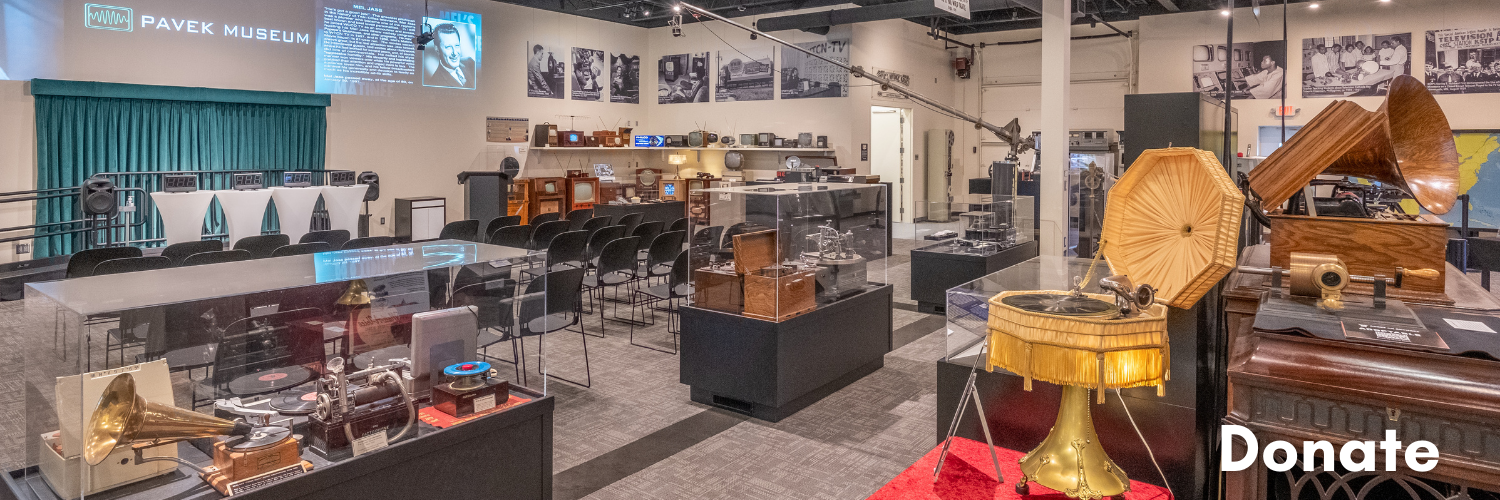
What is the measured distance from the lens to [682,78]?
16.0 meters

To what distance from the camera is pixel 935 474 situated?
2592 millimetres

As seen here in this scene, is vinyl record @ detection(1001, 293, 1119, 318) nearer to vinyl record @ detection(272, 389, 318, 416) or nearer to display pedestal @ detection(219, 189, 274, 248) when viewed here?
vinyl record @ detection(272, 389, 318, 416)

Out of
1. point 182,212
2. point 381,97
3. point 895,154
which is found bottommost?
point 182,212

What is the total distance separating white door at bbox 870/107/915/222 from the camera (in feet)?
52.7

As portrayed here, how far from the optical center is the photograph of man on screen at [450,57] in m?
12.8

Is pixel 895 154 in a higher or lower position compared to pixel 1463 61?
lower

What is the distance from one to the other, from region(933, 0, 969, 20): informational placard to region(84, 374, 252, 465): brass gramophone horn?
5579 millimetres

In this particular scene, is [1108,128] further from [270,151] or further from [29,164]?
[29,164]

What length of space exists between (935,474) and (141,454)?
224 cm

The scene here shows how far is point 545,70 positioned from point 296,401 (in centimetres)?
1261

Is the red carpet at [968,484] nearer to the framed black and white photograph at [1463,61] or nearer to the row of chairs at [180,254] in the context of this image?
the row of chairs at [180,254]

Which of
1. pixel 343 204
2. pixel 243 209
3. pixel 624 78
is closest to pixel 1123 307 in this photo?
pixel 243 209

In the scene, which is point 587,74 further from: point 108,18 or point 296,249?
point 296,249

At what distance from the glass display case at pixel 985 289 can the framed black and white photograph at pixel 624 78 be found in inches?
521
